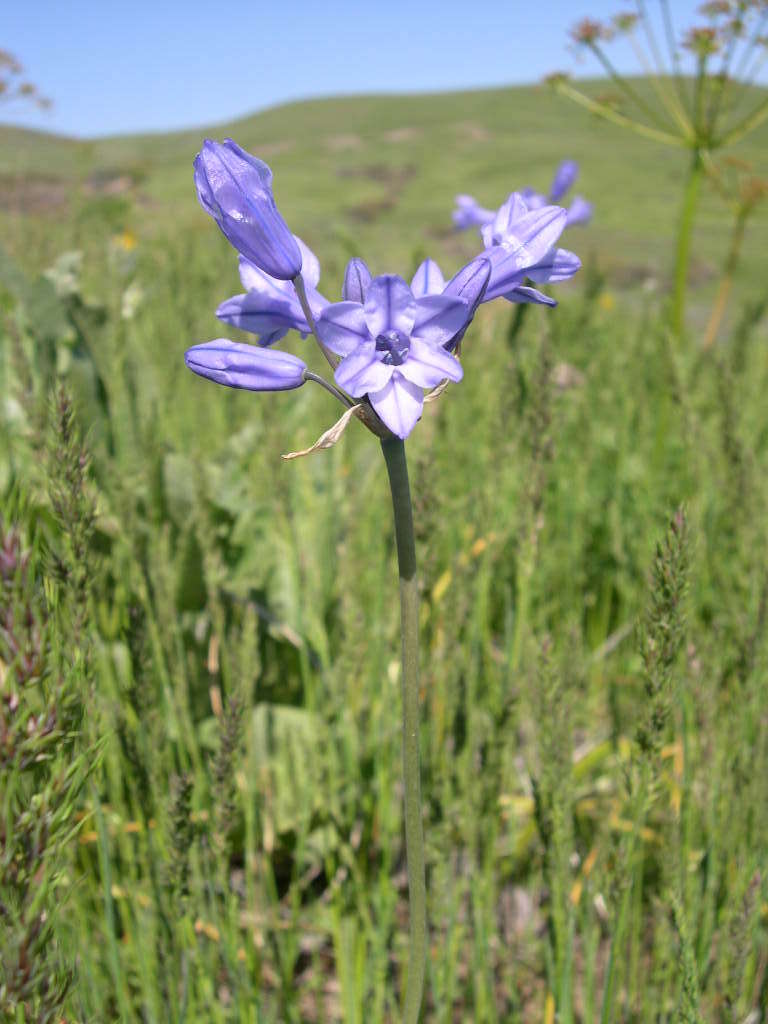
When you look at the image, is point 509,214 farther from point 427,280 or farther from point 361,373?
point 361,373

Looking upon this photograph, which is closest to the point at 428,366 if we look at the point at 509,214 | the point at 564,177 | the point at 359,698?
the point at 509,214

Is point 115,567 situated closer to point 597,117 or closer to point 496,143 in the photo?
point 597,117

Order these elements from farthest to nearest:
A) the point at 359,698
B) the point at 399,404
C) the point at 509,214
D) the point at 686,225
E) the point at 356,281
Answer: the point at 686,225 < the point at 359,698 < the point at 509,214 < the point at 356,281 < the point at 399,404

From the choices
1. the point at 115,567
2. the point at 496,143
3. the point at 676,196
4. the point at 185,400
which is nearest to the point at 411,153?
the point at 496,143

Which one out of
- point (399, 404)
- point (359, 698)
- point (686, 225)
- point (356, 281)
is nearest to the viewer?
point (399, 404)

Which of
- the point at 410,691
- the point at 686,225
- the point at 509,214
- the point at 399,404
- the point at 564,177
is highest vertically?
the point at 564,177

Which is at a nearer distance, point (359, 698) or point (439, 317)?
point (439, 317)

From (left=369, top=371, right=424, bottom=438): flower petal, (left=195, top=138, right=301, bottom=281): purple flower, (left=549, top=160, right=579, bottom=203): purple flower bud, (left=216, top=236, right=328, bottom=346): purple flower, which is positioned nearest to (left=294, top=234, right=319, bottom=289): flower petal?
(left=216, top=236, right=328, bottom=346): purple flower
